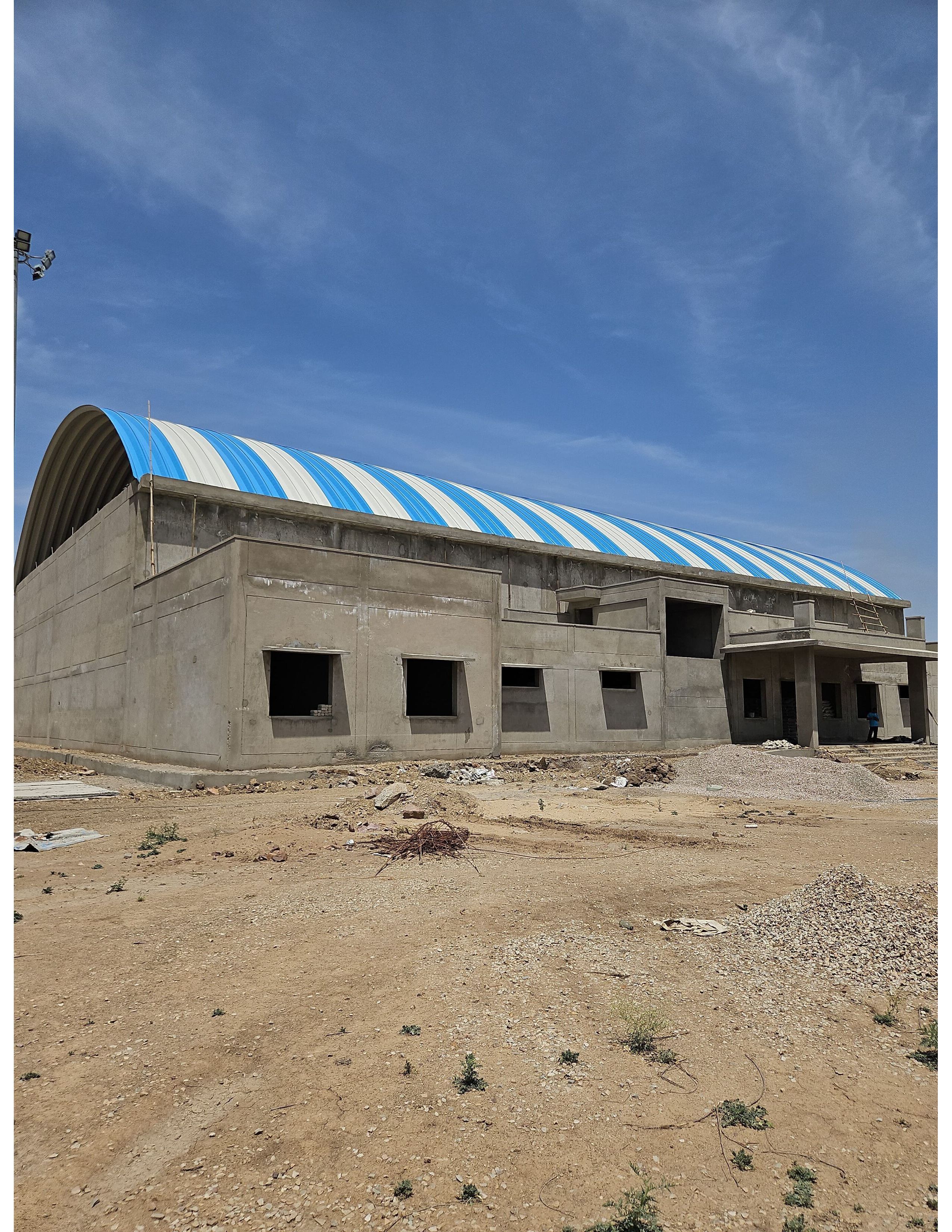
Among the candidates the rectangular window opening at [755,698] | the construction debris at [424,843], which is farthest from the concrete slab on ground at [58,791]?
the rectangular window opening at [755,698]

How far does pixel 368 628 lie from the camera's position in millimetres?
20688

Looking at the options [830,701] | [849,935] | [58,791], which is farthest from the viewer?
[830,701]

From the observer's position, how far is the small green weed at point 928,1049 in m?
4.41

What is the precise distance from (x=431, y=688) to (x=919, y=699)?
21360 mm

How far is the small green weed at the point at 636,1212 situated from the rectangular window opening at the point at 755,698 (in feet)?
98.1

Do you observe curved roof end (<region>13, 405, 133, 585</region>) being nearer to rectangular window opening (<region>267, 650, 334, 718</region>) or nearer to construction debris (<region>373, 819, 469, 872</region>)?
rectangular window opening (<region>267, 650, 334, 718</region>)

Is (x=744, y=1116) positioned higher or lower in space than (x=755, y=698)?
lower

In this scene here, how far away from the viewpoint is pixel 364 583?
2080cm

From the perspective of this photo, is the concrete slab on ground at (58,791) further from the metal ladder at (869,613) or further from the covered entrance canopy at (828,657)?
the metal ladder at (869,613)

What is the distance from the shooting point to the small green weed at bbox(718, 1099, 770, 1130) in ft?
12.3

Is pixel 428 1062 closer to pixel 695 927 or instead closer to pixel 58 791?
pixel 695 927

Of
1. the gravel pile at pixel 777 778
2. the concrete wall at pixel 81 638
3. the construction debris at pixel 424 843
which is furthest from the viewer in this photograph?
the concrete wall at pixel 81 638

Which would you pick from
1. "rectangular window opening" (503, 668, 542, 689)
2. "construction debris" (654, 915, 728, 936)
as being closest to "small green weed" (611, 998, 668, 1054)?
"construction debris" (654, 915, 728, 936)

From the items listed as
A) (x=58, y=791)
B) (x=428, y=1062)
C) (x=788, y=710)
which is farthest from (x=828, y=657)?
(x=428, y=1062)
